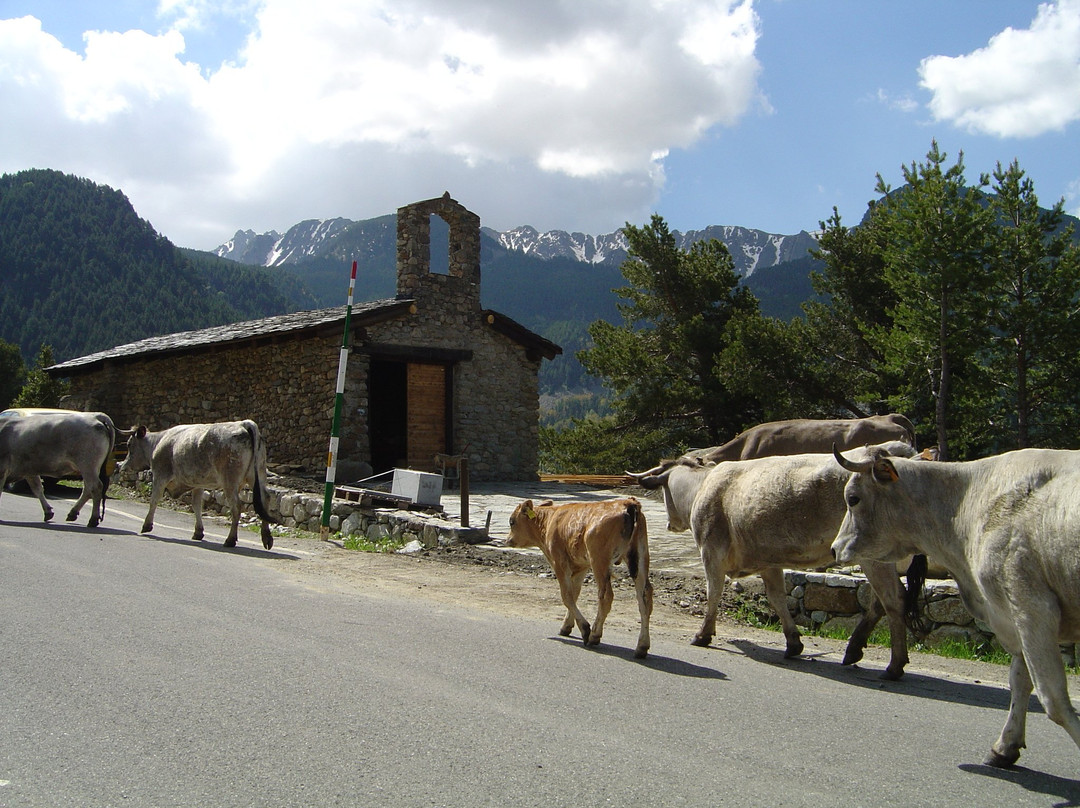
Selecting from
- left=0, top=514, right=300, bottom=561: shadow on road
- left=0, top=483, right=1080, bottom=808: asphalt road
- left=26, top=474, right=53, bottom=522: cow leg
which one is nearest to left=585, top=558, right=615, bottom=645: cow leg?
left=0, top=483, right=1080, bottom=808: asphalt road

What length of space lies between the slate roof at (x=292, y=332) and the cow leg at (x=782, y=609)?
13.6m

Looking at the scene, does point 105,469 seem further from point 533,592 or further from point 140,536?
point 533,592

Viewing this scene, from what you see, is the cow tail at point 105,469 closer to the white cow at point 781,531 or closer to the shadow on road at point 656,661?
the shadow on road at point 656,661

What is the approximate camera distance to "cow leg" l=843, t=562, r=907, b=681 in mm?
6020

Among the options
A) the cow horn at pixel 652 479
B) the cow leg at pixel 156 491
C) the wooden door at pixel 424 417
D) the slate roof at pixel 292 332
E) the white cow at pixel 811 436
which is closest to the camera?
the cow horn at pixel 652 479

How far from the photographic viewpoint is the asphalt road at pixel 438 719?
3.48m

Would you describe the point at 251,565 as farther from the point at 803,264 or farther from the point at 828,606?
the point at 803,264

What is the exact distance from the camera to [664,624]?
8.16 meters

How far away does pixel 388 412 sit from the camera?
25.2 m

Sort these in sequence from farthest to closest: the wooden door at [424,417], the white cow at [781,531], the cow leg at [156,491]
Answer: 1. the wooden door at [424,417]
2. the cow leg at [156,491]
3. the white cow at [781,531]

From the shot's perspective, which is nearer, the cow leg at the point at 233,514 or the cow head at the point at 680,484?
the cow head at the point at 680,484

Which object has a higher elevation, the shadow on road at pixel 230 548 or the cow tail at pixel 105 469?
the cow tail at pixel 105 469

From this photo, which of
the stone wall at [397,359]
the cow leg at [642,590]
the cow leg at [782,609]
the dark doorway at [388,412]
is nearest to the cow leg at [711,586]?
the cow leg at [782,609]

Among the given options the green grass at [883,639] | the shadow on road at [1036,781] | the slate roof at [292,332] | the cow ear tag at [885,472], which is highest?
the slate roof at [292,332]
